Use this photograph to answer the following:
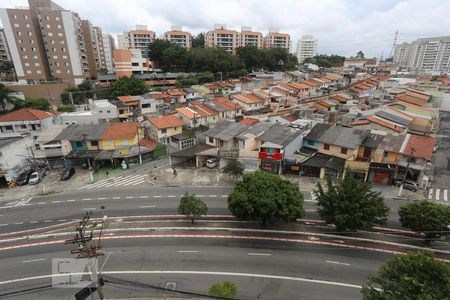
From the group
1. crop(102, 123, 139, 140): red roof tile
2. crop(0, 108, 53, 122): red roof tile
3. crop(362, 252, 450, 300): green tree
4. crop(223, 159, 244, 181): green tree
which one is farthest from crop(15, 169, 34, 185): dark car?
crop(362, 252, 450, 300): green tree

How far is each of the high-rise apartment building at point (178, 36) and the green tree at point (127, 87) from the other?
66663 millimetres

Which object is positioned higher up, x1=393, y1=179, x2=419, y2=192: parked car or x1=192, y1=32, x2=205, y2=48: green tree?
x1=192, y1=32, x2=205, y2=48: green tree

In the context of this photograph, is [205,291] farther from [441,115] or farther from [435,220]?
[441,115]

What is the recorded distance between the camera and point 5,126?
49.5m

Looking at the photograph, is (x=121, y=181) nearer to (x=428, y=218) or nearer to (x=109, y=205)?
(x=109, y=205)

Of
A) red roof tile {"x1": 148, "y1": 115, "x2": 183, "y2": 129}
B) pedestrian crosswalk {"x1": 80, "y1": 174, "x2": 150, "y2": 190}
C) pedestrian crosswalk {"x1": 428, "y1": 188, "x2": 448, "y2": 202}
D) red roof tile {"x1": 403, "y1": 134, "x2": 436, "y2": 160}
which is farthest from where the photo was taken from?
red roof tile {"x1": 148, "y1": 115, "x2": 183, "y2": 129}

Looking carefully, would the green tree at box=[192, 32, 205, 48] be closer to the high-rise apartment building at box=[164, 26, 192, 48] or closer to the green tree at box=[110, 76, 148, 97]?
the high-rise apartment building at box=[164, 26, 192, 48]

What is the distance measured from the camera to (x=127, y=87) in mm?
82375

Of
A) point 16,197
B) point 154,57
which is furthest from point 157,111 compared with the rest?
point 154,57

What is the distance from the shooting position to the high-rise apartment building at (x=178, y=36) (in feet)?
462

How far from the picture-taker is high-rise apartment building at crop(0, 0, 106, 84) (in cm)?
8150

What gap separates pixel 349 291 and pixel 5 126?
2583 inches

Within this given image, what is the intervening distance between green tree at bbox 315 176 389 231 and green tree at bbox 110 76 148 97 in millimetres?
77931

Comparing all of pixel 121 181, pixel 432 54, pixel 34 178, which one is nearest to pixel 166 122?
pixel 121 181
